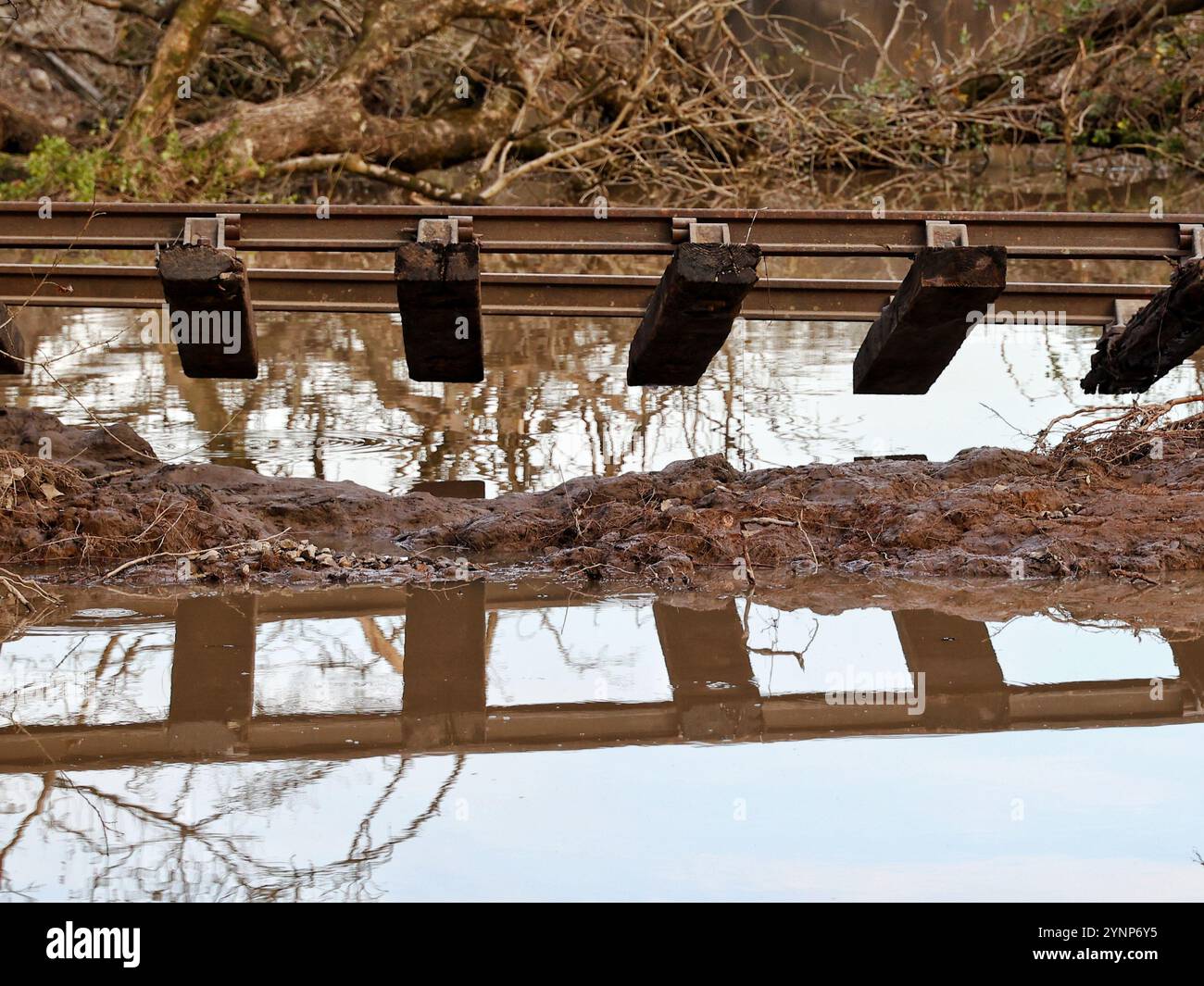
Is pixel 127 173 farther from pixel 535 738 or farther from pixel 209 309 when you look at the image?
pixel 535 738

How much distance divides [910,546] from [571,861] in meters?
2.71

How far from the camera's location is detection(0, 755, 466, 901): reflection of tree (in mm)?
2850

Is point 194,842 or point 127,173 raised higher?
point 127,173

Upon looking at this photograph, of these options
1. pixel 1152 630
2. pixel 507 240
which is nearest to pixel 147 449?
pixel 507 240

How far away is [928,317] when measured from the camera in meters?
6.23

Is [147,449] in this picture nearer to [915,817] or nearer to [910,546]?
[910,546]

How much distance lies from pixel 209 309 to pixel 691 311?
6.78 feet

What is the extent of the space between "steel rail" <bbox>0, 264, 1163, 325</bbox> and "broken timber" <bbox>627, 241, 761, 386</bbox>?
0.33 meters

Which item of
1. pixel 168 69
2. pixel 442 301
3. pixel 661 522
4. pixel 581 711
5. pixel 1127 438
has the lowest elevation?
pixel 581 711

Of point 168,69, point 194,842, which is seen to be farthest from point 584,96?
point 194,842

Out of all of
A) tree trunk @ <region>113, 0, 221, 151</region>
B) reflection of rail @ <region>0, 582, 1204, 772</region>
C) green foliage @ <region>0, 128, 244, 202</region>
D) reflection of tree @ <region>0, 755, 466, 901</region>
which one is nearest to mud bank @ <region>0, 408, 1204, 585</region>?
reflection of rail @ <region>0, 582, 1204, 772</region>

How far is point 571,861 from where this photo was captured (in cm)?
292

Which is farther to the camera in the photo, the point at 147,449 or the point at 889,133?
the point at 889,133

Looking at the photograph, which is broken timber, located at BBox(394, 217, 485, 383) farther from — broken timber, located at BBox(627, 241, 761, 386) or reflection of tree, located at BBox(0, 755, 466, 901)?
reflection of tree, located at BBox(0, 755, 466, 901)
